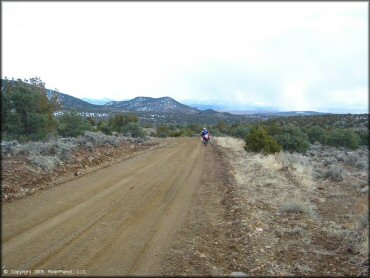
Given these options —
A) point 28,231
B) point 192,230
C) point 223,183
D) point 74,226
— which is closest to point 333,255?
point 192,230

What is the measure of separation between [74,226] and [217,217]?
3484mm

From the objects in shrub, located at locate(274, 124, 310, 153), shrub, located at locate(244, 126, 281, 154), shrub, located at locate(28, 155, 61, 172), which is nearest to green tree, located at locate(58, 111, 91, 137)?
shrub, located at locate(244, 126, 281, 154)

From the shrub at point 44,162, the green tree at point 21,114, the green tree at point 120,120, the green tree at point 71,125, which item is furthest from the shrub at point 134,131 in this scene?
the shrub at point 44,162

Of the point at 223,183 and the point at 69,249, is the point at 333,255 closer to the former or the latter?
the point at 69,249

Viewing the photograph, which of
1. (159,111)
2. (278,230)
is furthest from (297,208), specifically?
(159,111)

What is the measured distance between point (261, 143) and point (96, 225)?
18903 mm

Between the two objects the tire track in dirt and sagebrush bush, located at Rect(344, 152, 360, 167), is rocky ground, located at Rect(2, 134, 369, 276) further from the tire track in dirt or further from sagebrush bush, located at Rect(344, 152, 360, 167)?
the tire track in dirt

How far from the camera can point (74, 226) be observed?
25.8ft

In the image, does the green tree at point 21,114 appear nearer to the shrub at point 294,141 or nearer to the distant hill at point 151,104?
the shrub at point 294,141

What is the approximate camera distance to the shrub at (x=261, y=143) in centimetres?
2478

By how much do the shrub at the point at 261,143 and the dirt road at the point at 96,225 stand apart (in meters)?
12.2

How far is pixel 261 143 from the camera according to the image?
25281 millimetres

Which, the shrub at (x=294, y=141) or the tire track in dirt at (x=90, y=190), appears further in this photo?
the shrub at (x=294, y=141)

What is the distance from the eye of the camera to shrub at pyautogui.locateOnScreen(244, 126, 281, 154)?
2478 centimetres
